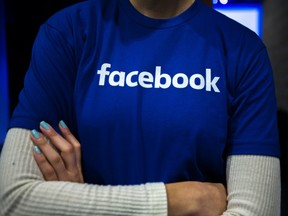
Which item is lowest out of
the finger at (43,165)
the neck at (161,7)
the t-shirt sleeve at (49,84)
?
the finger at (43,165)

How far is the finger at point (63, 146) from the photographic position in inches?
32.0

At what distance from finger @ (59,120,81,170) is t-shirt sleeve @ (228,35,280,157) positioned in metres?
0.35

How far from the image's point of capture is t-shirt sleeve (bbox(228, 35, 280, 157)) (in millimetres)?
806

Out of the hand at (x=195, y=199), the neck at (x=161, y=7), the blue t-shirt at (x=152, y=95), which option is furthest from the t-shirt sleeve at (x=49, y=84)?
the hand at (x=195, y=199)

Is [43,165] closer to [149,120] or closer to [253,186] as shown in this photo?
[149,120]

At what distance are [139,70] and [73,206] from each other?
13.0 inches

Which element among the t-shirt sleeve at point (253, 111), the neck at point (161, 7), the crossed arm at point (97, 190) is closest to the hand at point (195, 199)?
the crossed arm at point (97, 190)

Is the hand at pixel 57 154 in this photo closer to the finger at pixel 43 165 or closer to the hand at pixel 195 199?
the finger at pixel 43 165

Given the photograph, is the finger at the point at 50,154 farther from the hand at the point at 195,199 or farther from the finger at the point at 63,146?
the hand at the point at 195,199

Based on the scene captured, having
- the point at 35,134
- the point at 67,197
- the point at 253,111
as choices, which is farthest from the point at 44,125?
the point at 253,111

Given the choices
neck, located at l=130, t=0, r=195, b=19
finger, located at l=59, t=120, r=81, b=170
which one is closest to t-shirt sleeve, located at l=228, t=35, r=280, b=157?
neck, located at l=130, t=0, r=195, b=19

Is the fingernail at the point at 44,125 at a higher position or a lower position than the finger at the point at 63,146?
higher

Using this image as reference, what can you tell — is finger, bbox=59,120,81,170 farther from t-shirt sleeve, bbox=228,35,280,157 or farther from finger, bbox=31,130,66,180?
t-shirt sleeve, bbox=228,35,280,157

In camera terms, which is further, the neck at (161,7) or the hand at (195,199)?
the neck at (161,7)
